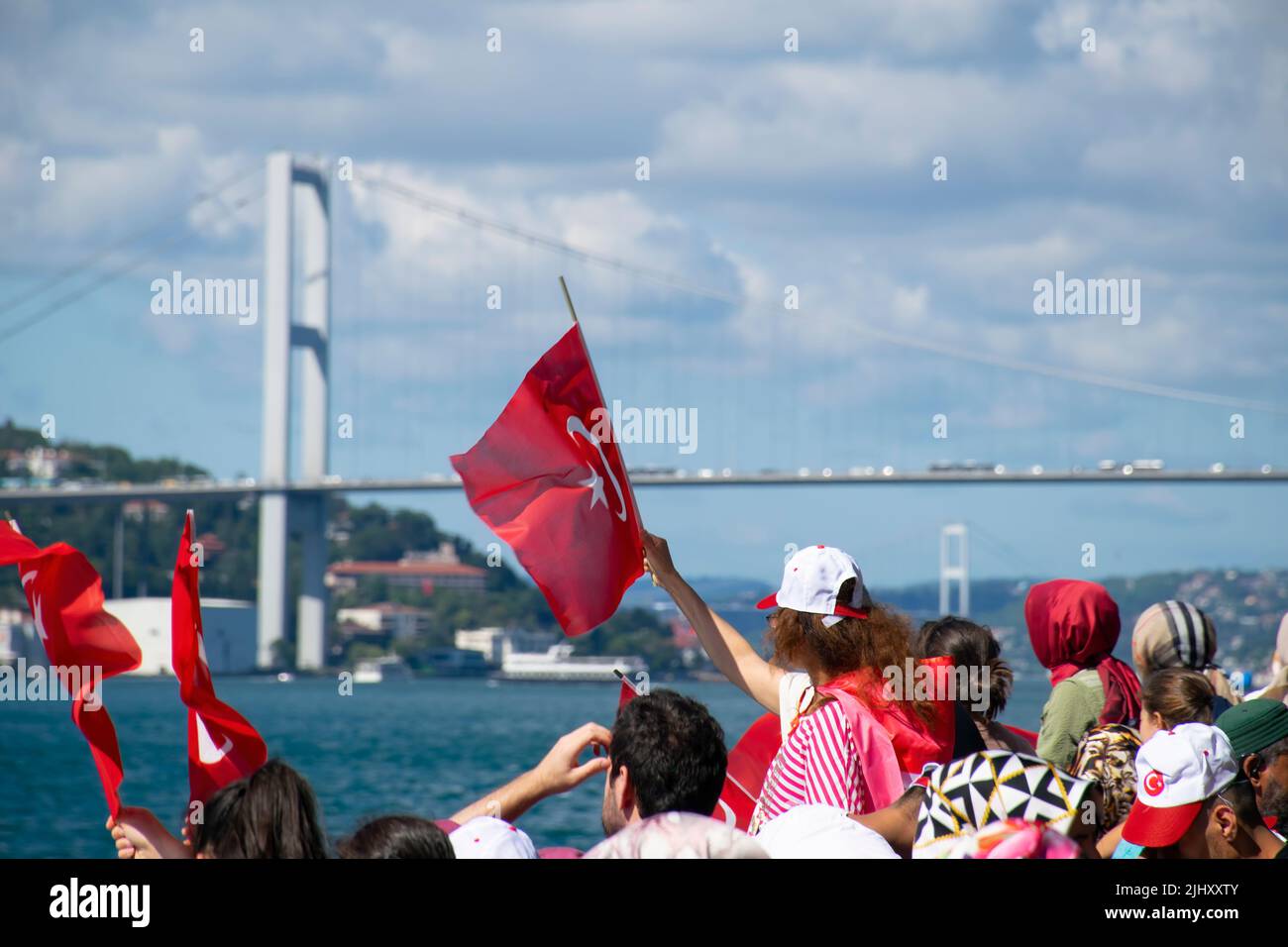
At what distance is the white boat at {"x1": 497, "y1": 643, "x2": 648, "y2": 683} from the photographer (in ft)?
189

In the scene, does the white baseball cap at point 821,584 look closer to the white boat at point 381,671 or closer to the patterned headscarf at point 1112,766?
the patterned headscarf at point 1112,766

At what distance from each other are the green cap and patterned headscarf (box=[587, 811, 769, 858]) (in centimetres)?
130

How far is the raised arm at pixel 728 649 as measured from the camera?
2.96m

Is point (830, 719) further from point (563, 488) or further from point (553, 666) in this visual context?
point (553, 666)

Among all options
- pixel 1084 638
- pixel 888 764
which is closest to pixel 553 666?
pixel 1084 638

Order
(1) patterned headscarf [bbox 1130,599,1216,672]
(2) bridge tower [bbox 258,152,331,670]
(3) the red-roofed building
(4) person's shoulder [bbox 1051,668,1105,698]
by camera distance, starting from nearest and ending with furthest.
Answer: (4) person's shoulder [bbox 1051,668,1105,698] → (1) patterned headscarf [bbox 1130,599,1216,672] → (2) bridge tower [bbox 258,152,331,670] → (3) the red-roofed building

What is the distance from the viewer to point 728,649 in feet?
9.89

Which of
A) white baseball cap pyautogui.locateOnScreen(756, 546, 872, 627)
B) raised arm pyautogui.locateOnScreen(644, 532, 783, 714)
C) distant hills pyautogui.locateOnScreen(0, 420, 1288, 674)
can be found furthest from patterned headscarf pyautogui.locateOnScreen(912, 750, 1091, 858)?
distant hills pyautogui.locateOnScreen(0, 420, 1288, 674)

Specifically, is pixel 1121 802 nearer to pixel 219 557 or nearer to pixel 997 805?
pixel 997 805

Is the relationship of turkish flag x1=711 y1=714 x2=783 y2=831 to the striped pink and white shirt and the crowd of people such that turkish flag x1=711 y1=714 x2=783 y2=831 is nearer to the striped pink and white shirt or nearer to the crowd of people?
the crowd of people

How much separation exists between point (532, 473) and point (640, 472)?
3041cm

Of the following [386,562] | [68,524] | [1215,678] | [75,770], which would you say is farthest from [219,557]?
[1215,678]

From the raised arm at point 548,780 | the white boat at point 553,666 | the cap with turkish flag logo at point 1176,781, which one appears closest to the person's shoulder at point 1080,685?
the cap with turkish flag logo at point 1176,781
